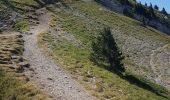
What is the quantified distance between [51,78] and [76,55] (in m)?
13.2

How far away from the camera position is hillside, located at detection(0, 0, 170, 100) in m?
37.4

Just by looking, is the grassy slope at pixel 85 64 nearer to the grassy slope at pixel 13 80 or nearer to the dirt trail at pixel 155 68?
the grassy slope at pixel 13 80

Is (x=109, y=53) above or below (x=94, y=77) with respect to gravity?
above

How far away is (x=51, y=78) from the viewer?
127 ft

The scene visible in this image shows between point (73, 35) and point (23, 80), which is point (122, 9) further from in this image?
point (23, 80)

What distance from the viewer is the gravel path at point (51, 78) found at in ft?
113

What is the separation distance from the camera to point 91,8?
119875 mm

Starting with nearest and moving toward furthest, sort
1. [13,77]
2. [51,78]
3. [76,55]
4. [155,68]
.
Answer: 1. [13,77]
2. [51,78]
3. [76,55]
4. [155,68]

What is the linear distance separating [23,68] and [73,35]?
1163 inches

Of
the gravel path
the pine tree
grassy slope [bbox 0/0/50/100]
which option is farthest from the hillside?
the pine tree

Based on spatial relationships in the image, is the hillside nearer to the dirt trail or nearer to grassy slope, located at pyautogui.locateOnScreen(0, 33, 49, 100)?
the dirt trail

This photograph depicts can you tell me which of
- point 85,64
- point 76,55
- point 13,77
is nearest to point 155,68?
point 76,55

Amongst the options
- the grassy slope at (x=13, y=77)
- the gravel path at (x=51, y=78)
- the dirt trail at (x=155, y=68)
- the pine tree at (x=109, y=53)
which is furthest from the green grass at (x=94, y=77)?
the dirt trail at (x=155, y=68)

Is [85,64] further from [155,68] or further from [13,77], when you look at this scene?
[155,68]
